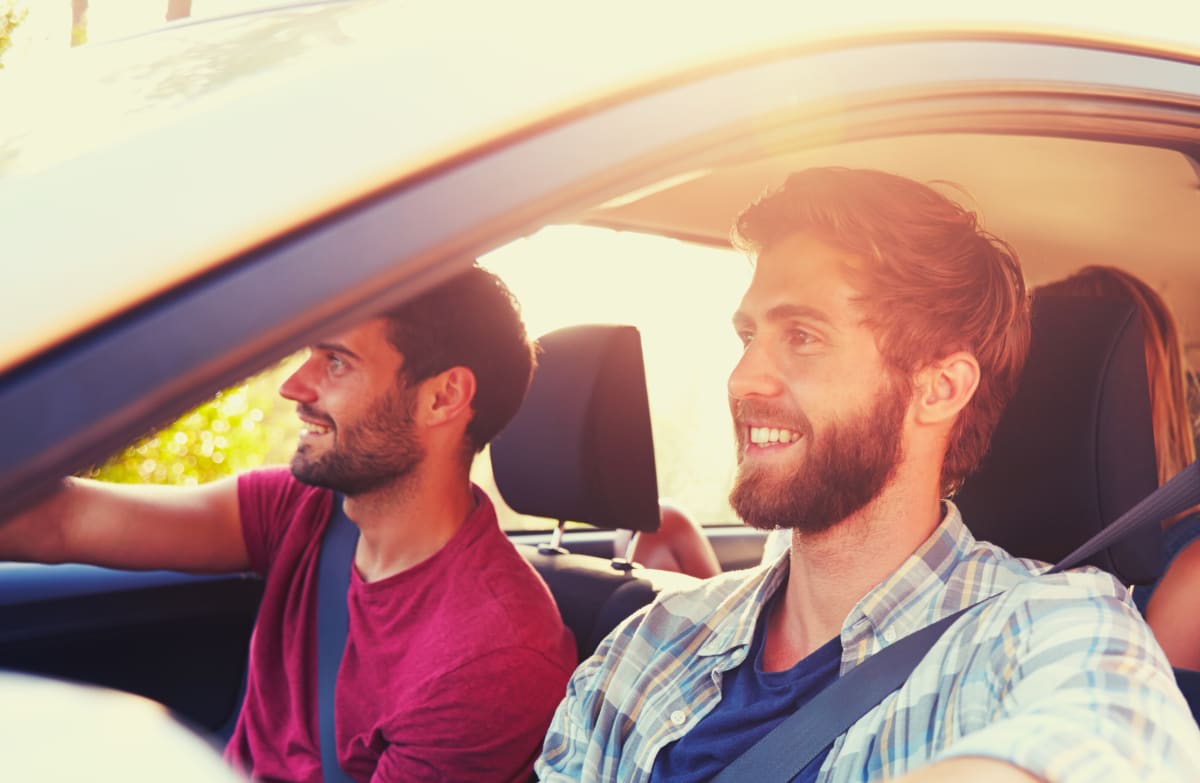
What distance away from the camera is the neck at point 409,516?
2.30 meters

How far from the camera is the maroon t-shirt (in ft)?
6.51

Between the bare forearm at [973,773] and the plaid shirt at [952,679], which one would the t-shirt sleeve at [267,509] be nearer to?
the plaid shirt at [952,679]

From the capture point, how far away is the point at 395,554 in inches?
91.8

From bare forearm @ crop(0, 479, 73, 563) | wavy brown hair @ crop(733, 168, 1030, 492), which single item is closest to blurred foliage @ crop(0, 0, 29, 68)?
bare forearm @ crop(0, 479, 73, 563)

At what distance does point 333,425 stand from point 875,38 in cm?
149

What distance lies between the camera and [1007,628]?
1328 mm

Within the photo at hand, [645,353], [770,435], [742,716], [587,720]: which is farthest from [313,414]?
[742,716]

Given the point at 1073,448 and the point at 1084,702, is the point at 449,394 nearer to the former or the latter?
the point at 1073,448

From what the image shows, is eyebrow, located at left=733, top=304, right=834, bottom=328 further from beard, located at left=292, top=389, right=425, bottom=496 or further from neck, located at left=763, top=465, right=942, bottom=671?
beard, located at left=292, top=389, right=425, bottom=496

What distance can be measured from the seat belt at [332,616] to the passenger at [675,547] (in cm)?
123

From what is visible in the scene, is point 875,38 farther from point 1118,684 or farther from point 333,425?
point 333,425

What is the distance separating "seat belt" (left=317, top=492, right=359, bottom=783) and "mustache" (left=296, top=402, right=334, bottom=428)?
0.95ft

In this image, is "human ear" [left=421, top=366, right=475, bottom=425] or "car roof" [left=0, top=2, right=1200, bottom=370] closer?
"car roof" [left=0, top=2, right=1200, bottom=370]

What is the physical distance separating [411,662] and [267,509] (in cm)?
65
